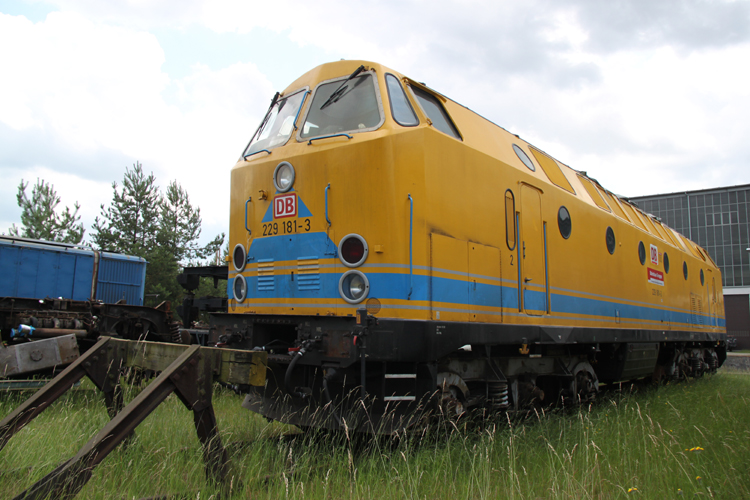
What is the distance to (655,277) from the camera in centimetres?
899

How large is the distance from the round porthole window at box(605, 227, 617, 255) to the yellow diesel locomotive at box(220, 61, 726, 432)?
1.23 metres

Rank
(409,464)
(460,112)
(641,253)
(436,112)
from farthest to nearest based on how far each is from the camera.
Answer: (641,253) < (460,112) < (436,112) < (409,464)

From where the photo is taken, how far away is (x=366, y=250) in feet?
13.9

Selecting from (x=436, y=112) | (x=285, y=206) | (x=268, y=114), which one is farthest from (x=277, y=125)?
(x=436, y=112)

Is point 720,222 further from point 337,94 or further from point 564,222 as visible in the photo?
point 337,94

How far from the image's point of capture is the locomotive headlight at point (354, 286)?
4.20 meters

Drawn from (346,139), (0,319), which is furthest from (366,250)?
(0,319)

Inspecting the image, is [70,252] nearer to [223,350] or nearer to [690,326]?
[223,350]

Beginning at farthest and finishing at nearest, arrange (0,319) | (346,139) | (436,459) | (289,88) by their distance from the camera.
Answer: (0,319)
(289,88)
(346,139)
(436,459)

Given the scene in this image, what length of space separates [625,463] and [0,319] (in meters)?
9.41

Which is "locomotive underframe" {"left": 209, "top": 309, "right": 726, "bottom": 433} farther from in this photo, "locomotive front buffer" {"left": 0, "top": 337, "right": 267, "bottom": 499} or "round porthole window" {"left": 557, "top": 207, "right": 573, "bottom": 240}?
"round porthole window" {"left": 557, "top": 207, "right": 573, "bottom": 240}

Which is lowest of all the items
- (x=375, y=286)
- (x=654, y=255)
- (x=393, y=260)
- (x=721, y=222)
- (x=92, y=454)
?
(x=92, y=454)

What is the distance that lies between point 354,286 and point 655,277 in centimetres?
686

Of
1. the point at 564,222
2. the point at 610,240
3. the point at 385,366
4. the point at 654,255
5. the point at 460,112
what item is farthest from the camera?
the point at 654,255
